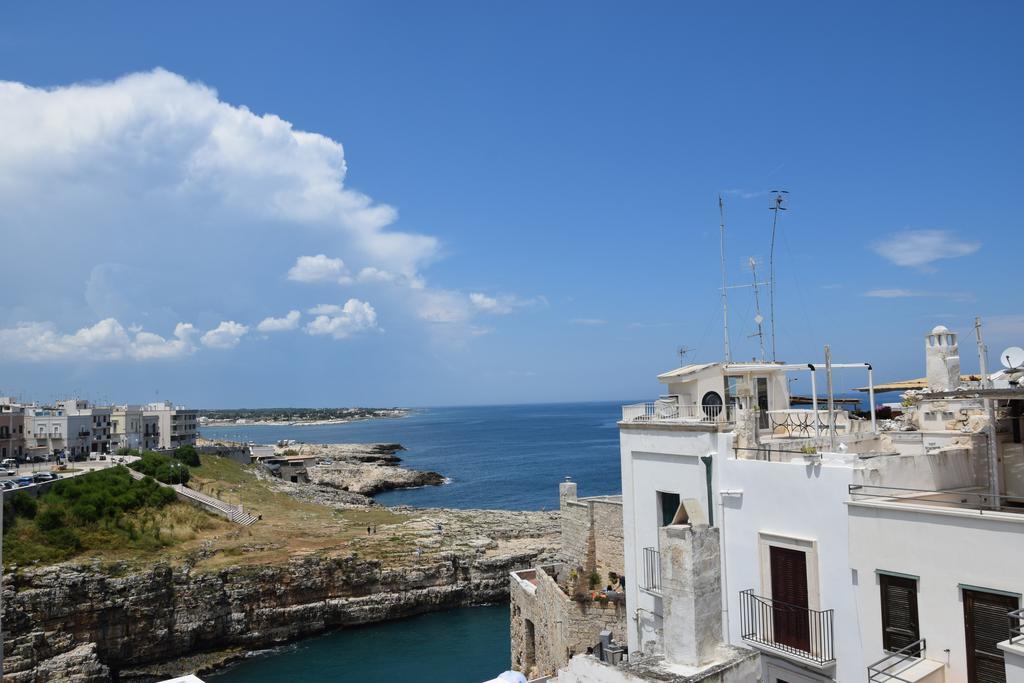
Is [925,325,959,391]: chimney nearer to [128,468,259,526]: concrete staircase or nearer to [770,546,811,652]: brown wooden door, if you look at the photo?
[770,546,811,652]: brown wooden door

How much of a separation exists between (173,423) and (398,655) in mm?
69999

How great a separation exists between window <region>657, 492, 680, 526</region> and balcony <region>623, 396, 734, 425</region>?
160 cm

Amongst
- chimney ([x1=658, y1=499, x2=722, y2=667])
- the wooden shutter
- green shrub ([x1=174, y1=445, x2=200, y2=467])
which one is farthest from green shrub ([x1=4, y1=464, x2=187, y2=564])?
the wooden shutter

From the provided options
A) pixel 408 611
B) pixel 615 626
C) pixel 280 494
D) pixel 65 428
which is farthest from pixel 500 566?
pixel 65 428

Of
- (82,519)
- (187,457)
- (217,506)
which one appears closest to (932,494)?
(82,519)

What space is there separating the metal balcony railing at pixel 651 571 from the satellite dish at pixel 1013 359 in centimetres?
757

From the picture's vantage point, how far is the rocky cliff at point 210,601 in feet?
97.6

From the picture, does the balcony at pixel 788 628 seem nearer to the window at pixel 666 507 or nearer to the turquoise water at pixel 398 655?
the window at pixel 666 507

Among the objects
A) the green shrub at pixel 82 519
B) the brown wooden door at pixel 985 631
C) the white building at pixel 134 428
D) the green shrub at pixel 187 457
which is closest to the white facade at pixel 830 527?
the brown wooden door at pixel 985 631

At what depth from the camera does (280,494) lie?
65250 mm

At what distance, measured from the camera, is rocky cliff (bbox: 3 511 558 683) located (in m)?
29.7

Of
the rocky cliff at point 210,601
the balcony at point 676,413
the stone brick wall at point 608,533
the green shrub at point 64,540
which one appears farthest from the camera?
the green shrub at point 64,540

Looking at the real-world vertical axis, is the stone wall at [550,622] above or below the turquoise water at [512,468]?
above

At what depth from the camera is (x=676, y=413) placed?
51.1 feet
